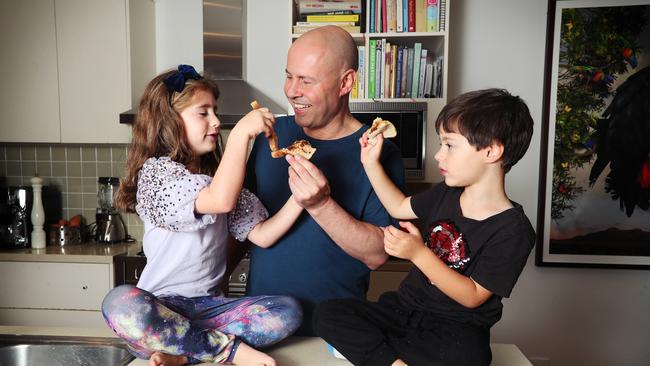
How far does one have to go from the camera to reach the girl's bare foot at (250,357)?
43.1 inches

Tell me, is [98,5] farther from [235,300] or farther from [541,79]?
[541,79]

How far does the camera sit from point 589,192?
117 inches

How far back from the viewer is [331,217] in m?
1.31

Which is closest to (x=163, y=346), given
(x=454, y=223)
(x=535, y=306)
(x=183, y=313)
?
(x=183, y=313)

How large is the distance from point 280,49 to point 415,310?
7.66ft

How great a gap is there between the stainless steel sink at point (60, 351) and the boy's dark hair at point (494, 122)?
1022 mm

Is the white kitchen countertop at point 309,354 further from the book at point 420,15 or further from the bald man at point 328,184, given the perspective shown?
the book at point 420,15

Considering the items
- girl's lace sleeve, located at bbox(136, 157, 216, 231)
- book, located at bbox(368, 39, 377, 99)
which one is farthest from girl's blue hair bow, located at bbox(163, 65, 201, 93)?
book, located at bbox(368, 39, 377, 99)

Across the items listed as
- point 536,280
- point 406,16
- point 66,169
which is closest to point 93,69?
point 66,169

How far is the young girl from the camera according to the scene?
1099 mm

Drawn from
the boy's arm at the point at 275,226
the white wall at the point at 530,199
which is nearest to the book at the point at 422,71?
the white wall at the point at 530,199

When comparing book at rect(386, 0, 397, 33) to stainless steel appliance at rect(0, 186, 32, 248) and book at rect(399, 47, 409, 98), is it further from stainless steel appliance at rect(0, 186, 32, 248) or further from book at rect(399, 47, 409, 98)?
stainless steel appliance at rect(0, 186, 32, 248)

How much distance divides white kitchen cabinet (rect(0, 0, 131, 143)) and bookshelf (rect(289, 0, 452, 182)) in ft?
3.59

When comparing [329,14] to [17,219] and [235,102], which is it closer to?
[235,102]
